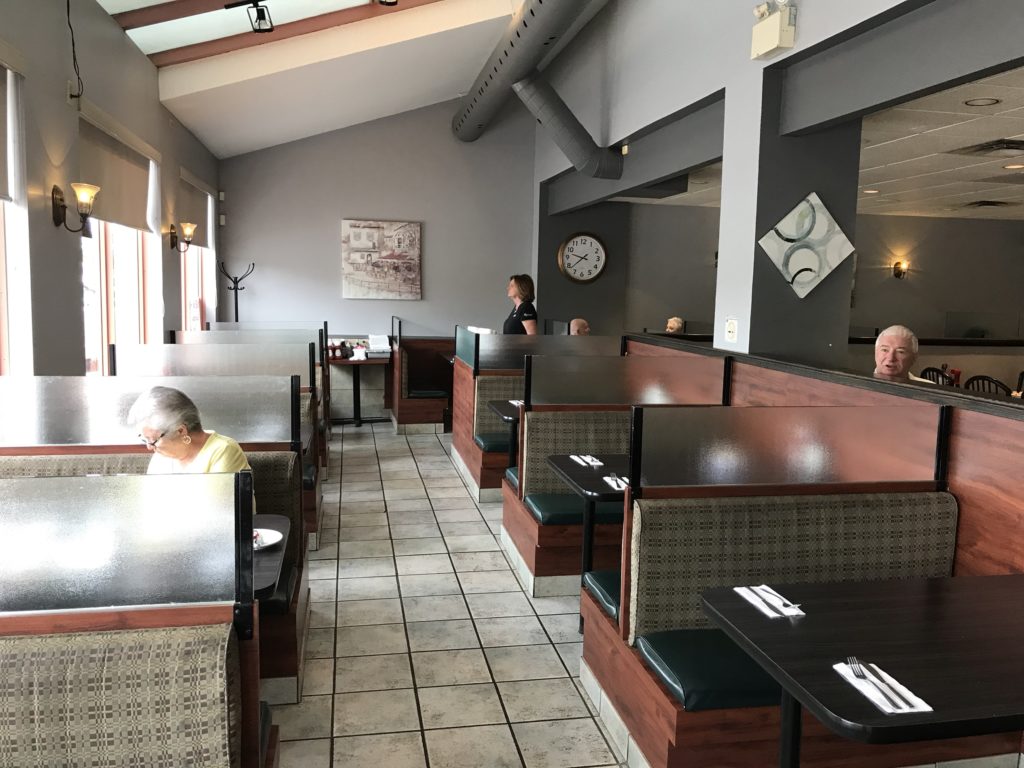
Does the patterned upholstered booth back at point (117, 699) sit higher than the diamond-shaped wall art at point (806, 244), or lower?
lower

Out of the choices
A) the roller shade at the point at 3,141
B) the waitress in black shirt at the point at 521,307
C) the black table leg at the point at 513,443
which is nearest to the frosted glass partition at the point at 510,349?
the waitress in black shirt at the point at 521,307

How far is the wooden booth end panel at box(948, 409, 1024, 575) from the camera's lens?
209 centimetres

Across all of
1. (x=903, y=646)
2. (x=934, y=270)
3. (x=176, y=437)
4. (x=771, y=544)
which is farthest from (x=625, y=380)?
(x=934, y=270)

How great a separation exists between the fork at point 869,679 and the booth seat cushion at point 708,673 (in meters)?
0.61

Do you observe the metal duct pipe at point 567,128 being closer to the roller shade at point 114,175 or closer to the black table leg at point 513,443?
the black table leg at point 513,443

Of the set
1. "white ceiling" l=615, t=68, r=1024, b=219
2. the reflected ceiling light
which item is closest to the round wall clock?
"white ceiling" l=615, t=68, r=1024, b=219

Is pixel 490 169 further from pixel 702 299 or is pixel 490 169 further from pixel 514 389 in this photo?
pixel 514 389

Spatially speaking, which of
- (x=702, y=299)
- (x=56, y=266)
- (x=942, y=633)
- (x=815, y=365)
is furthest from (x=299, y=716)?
(x=702, y=299)

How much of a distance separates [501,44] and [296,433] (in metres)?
3.81

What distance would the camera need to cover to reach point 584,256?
8.84m

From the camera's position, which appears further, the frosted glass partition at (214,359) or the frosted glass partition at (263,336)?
the frosted glass partition at (263,336)

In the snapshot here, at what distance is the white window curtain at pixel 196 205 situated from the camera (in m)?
6.47

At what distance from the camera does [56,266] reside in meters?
3.93

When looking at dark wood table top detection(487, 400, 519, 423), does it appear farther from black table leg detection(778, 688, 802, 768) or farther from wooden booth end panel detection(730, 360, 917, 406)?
black table leg detection(778, 688, 802, 768)
